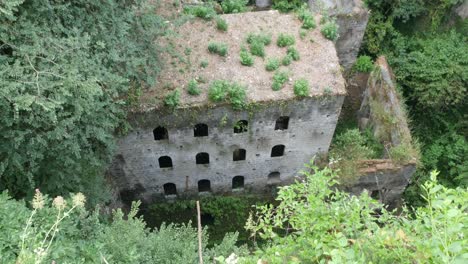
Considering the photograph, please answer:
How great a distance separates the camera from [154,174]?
64.9 feet

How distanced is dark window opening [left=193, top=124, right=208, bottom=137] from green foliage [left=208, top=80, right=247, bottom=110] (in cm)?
166

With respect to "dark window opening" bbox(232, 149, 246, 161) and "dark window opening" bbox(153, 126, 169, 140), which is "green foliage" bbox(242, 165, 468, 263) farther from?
"dark window opening" bbox(232, 149, 246, 161)

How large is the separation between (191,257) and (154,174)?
880 centimetres

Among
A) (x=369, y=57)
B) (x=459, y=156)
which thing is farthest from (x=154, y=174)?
(x=459, y=156)

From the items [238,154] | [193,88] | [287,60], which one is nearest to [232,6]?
[287,60]

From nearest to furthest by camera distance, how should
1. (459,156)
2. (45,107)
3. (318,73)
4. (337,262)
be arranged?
(337,262) < (45,107) < (318,73) < (459,156)

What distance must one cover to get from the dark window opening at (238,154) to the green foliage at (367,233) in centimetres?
1133

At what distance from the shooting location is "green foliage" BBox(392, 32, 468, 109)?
22812 millimetres

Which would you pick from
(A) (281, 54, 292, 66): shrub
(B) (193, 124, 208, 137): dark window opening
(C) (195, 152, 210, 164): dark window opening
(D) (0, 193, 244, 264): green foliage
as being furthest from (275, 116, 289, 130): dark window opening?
(D) (0, 193, 244, 264): green foliage

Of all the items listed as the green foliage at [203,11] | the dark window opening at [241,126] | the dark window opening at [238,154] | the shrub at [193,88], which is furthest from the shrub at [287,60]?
the dark window opening at [238,154]

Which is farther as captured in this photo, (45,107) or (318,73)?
(318,73)

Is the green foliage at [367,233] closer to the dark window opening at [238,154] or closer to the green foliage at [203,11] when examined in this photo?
the dark window opening at [238,154]

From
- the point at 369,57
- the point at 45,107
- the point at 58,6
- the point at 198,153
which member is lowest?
the point at 198,153

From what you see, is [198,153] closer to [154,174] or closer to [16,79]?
[154,174]
